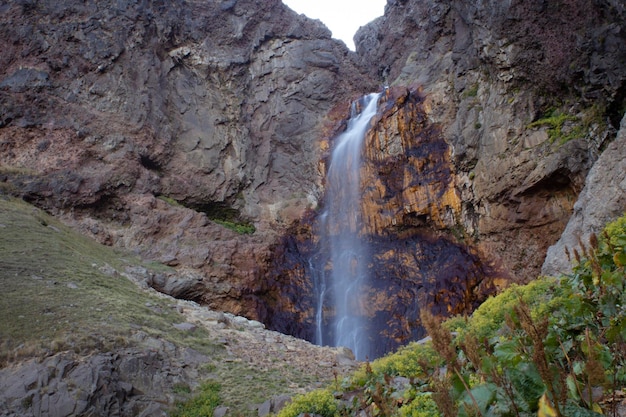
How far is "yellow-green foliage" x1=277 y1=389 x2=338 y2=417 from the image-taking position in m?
5.95

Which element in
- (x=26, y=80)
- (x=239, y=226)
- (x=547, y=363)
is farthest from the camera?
(x=239, y=226)

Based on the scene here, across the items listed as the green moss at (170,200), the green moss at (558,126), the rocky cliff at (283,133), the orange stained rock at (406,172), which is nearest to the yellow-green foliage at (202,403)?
the rocky cliff at (283,133)

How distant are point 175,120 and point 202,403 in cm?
1927

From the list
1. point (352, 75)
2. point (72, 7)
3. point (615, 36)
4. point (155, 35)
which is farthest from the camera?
point (352, 75)

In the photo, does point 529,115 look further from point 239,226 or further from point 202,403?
point 202,403

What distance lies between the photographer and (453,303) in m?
15.3

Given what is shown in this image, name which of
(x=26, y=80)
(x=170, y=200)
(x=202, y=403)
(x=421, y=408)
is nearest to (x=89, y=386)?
(x=202, y=403)

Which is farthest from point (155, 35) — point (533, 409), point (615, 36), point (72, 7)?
point (533, 409)

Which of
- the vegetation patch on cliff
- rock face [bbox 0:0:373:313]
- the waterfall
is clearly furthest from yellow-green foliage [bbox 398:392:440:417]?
rock face [bbox 0:0:373:313]

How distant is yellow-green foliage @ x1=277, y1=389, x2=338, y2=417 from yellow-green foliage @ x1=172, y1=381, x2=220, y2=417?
6.51 feet

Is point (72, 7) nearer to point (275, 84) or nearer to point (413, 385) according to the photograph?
point (275, 84)

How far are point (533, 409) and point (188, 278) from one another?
15.3 m

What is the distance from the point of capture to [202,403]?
7566 mm

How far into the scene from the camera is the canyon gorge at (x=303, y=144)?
1458 cm
